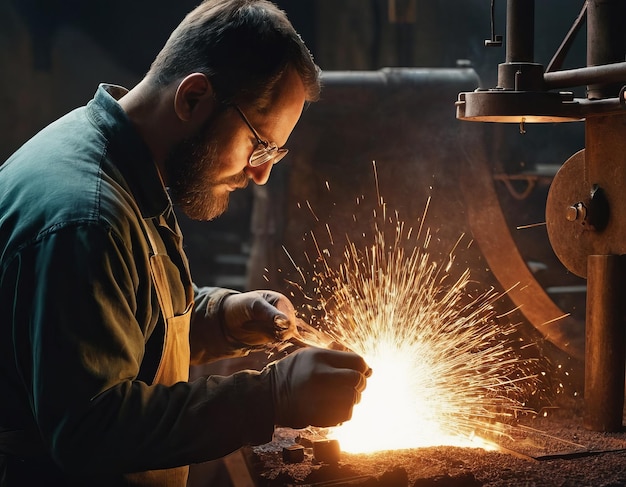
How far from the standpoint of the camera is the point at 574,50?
641 centimetres

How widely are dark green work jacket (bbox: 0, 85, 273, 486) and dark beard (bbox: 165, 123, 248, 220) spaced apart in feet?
0.48

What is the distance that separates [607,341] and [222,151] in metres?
1.77

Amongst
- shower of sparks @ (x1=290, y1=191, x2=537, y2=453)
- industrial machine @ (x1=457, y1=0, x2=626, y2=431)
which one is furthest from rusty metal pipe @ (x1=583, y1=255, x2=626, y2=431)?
shower of sparks @ (x1=290, y1=191, x2=537, y2=453)

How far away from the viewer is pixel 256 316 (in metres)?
2.80

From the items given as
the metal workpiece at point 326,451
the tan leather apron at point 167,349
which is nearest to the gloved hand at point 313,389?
the tan leather apron at point 167,349

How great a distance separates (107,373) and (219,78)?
860 millimetres

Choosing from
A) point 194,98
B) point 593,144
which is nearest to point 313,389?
point 194,98

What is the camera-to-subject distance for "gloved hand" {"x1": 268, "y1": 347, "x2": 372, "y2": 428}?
1.99 m

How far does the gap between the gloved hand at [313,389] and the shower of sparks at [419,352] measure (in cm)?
68

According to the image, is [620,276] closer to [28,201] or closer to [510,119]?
[510,119]

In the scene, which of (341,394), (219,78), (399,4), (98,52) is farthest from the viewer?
(98,52)

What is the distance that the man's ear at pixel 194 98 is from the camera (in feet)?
7.13

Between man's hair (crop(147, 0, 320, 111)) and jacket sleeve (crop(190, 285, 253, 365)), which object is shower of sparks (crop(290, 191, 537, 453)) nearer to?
jacket sleeve (crop(190, 285, 253, 365))

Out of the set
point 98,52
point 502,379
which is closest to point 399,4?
point 98,52
